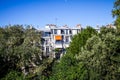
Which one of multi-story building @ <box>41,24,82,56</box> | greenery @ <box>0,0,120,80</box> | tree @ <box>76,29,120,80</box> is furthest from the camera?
multi-story building @ <box>41,24,82,56</box>

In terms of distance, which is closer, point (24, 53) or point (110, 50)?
point (110, 50)

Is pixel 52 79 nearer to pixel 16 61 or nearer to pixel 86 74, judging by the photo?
pixel 86 74

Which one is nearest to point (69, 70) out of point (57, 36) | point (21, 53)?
point (21, 53)

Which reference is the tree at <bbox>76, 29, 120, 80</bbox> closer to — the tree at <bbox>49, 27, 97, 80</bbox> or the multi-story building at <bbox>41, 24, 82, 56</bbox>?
the tree at <bbox>49, 27, 97, 80</bbox>

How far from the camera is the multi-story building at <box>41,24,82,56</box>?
221ft

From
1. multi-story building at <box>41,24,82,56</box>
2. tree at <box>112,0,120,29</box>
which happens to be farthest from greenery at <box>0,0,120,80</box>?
multi-story building at <box>41,24,82,56</box>

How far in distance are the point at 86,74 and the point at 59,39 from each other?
36.9m

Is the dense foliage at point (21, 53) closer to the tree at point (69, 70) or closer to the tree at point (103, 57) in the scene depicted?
the tree at point (69, 70)

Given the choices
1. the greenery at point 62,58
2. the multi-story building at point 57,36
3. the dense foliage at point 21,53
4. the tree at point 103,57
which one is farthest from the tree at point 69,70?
the multi-story building at point 57,36

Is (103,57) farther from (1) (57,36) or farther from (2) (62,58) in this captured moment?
(1) (57,36)

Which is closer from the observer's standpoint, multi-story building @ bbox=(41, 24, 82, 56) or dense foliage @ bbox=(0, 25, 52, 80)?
dense foliage @ bbox=(0, 25, 52, 80)

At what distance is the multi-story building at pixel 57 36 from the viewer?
2653 inches

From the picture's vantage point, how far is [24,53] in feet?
118

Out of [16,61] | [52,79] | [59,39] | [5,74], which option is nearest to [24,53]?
[16,61]
